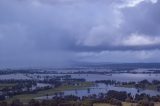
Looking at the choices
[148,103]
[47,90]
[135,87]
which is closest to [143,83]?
[135,87]

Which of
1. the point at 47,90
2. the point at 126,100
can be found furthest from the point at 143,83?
the point at 126,100

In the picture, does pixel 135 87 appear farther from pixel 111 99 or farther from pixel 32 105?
pixel 32 105

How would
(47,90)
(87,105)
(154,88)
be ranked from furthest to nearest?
(154,88), (47,90), (87,105)

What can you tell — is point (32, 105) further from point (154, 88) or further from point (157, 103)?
point (154, 88)

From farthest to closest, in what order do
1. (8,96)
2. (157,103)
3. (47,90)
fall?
(47,90) → (8,96) → (157,103)

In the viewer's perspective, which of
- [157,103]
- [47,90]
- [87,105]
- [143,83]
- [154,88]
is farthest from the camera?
[143,83]

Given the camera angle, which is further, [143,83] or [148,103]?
[143,83]

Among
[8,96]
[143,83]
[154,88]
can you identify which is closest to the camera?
[8,96]

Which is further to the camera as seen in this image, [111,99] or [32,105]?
[111,99]
